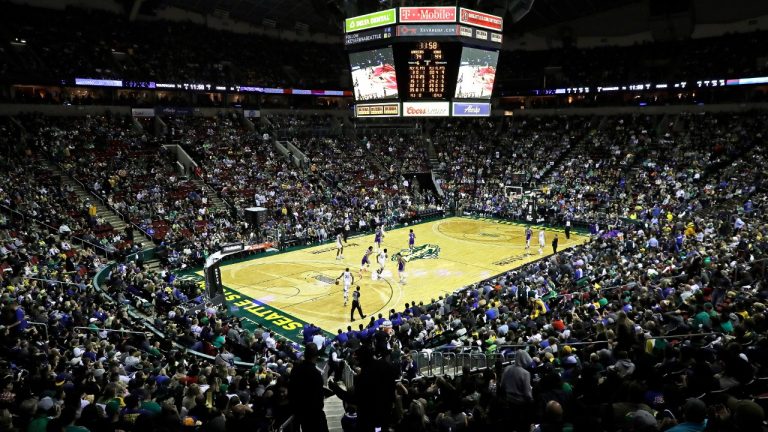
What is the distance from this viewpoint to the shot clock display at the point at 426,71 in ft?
86.9

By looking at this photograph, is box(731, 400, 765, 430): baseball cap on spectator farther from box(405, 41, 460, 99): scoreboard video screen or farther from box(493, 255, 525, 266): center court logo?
box(405, 41, 460, 99): scoreboard video screen

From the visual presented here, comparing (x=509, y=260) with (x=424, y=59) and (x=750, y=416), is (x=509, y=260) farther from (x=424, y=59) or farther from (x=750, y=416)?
(x=750, y=416)

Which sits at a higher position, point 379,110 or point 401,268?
point 379,110

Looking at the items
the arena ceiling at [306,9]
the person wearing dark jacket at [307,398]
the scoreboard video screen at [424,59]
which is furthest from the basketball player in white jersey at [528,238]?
the person wearing dark jacket at [307,398]

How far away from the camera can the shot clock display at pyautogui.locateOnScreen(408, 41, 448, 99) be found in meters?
26.5

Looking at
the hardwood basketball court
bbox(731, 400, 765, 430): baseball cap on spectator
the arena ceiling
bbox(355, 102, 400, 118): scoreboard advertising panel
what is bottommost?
the hardwood basketball court

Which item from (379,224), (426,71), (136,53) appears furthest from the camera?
(136,53)

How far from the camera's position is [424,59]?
87.7 ft

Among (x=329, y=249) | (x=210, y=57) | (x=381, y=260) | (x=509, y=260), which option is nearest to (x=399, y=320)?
(x=381, y=260)

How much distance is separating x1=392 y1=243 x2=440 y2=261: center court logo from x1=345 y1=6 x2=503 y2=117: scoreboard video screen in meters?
7.29

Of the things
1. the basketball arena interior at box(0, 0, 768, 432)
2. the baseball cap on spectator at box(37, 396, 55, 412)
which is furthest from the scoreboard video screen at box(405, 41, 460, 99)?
the baseball cap on spectator at box(37, 396, 55, 412)

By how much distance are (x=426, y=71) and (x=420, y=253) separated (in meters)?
9.52

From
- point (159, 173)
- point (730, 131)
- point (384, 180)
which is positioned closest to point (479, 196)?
point (384, 180)

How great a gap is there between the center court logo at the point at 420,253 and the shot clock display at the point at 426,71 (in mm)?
8167
